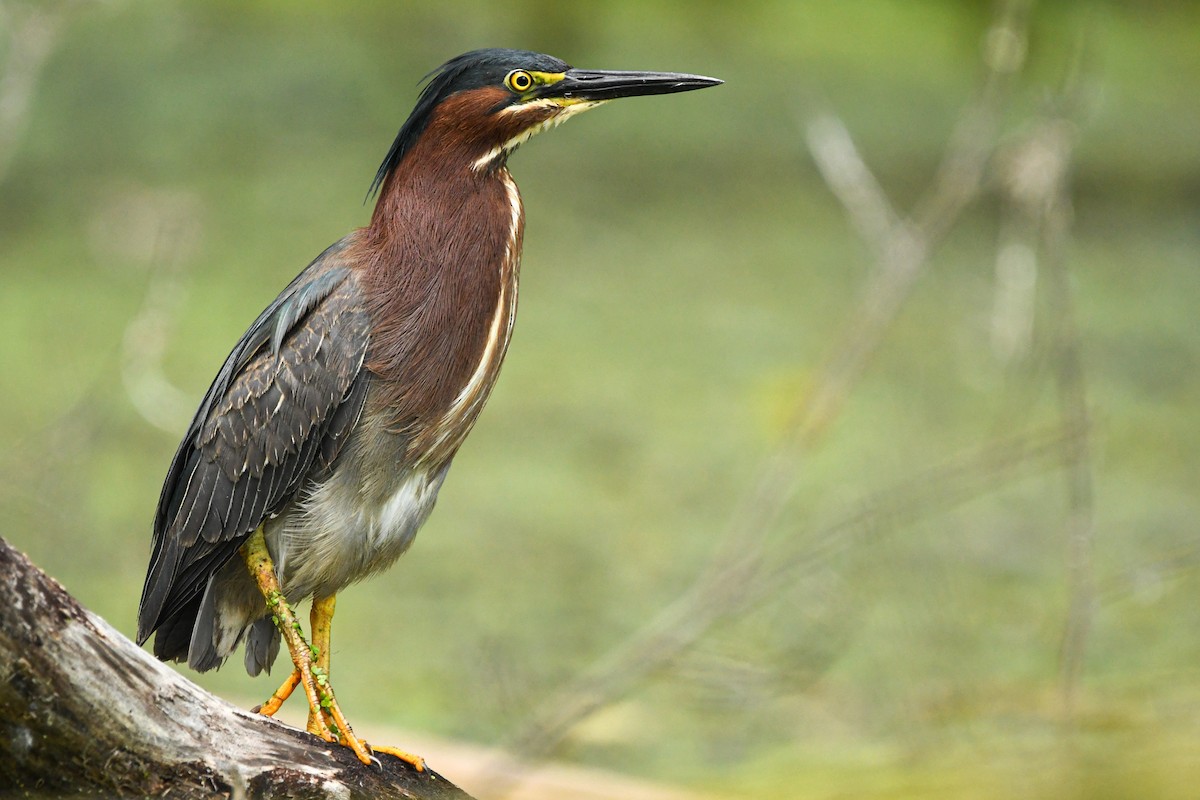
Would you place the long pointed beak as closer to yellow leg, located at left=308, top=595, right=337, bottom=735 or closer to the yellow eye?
the yellow eye

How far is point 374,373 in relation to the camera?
1.77 m

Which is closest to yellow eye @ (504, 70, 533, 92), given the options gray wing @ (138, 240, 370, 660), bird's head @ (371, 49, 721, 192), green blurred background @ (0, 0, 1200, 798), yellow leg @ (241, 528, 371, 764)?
bird's head @ (371, 49, 721, 192)

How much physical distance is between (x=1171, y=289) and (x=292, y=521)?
4193 millimetres

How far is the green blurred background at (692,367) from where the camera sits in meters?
3.09

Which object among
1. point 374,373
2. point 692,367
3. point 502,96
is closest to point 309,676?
point 374,373

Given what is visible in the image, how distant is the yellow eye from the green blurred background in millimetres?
828

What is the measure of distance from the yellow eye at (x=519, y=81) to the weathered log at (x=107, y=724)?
852 mm

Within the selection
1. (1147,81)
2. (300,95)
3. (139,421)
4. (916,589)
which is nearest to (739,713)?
(916,589)

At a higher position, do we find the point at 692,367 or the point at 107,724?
the point at 692,367

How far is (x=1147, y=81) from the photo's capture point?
6715 mm

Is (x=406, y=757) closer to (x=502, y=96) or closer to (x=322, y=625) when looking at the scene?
(x=322, y=625)

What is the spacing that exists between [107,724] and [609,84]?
1.01 meters

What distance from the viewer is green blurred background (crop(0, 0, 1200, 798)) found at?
121 inches

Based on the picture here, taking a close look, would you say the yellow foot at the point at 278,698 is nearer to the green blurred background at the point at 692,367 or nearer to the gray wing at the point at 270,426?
the gray wing at the point at 270,426
